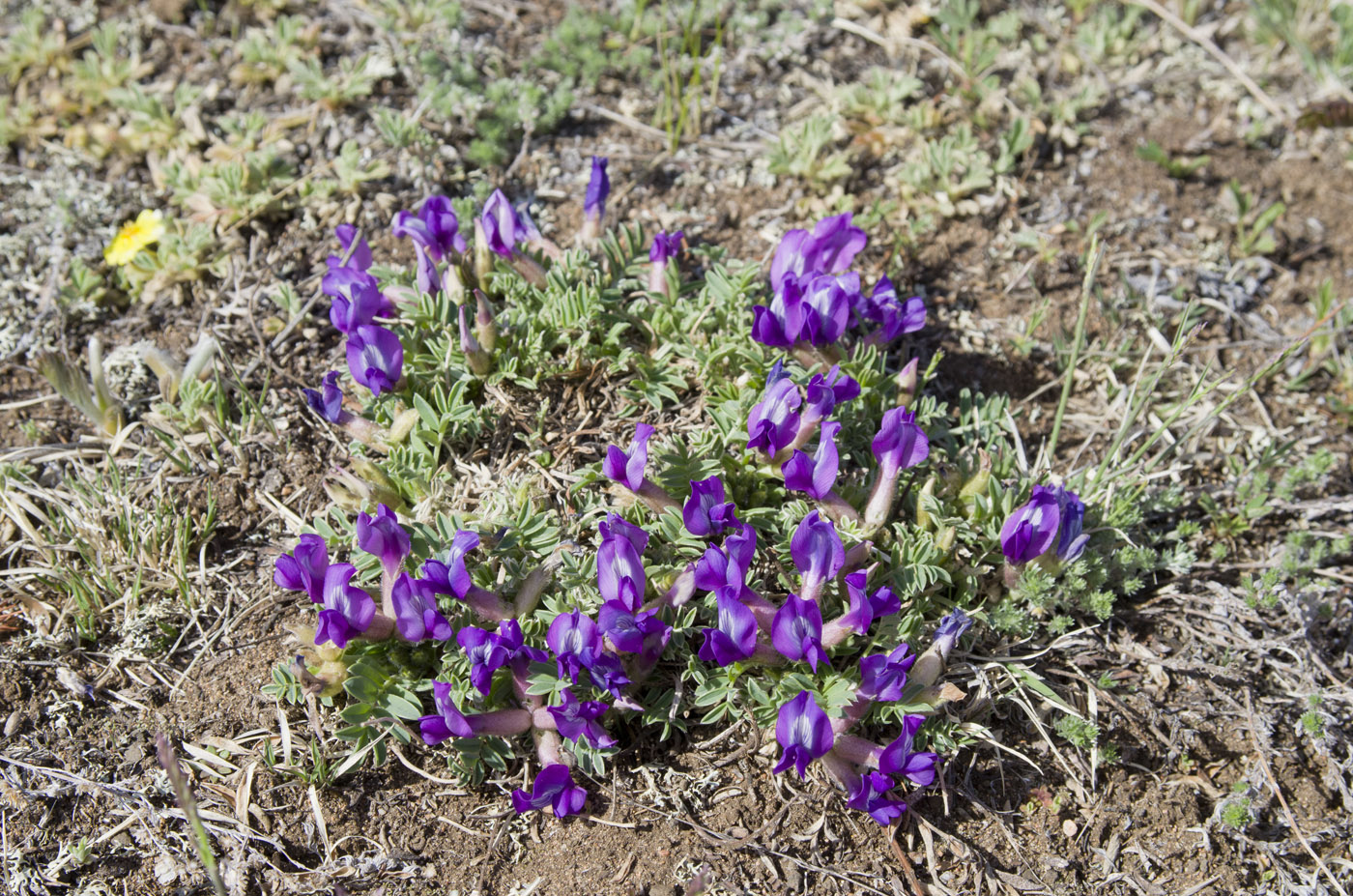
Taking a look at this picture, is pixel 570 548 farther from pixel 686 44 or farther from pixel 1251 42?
pixel 1251 42

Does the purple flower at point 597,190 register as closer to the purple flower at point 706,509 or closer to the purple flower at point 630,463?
the purple flower at point 630,463

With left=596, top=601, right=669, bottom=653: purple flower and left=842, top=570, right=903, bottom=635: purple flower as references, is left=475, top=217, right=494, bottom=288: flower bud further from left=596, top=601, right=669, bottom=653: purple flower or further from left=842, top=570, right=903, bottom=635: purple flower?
left=842, top=570, right=903, bottom=635: purple flower

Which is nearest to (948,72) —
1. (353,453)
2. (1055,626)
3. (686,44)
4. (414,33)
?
(686,44)

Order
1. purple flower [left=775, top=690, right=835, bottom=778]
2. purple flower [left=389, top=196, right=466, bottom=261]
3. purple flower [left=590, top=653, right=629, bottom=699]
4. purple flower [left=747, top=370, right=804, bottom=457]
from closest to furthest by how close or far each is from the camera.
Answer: purple flower [left=775, top=690, right=835, bottom=778], purple flower [left=590, top=653, right=629, bottom=699], purple flower [left=747, top=370, right=804, bottom=457], purple flower [left=389, top=196, right=466, bottom=261]

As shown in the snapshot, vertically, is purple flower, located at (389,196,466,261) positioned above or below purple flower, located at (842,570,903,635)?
above

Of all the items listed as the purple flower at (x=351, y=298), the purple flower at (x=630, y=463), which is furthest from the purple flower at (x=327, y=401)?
the purple flower at (x=630, y=463)

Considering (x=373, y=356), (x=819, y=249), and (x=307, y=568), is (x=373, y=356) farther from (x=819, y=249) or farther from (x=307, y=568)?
(x=819, y=249)

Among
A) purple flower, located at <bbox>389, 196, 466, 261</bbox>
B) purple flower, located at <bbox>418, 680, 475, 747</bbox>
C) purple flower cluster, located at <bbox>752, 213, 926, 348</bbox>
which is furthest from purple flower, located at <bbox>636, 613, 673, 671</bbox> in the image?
purple flower, located at <bbox>389, 196, 466, 261</bbox>
